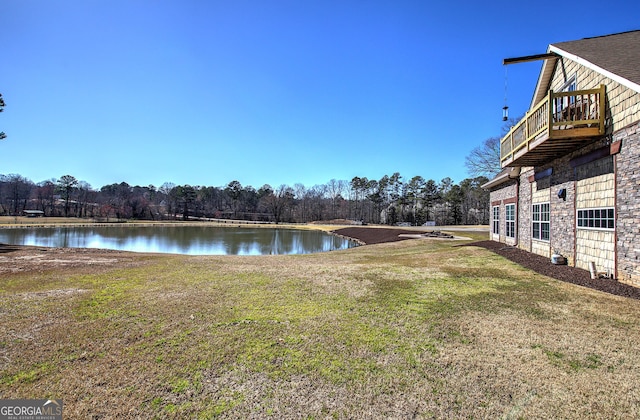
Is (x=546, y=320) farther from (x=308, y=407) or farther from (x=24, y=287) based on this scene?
(x=24, y=287)

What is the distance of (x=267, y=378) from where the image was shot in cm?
304

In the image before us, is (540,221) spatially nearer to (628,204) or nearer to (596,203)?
(596,203)

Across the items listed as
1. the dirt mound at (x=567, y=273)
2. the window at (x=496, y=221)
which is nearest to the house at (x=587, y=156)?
the dirt mound at (x=567, y=273)

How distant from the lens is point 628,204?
6375 millimetres

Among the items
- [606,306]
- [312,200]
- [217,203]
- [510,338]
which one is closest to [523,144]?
[606,306]

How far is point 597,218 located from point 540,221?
3377mm

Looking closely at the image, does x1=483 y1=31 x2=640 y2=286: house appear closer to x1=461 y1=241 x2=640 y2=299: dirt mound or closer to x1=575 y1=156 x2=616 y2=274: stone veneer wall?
x1=575 y1=156 x2=616 y2=274: stone veneer wall

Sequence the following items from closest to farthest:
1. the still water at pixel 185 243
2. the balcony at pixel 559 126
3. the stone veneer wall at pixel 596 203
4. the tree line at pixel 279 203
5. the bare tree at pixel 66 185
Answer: the stone veneer wall at pixel 596 203 → the balcony at pixel 559 126 → the still water at pixel 185 243 → the tree line at pixel 279 203 → the bare tree at pixel 66 185

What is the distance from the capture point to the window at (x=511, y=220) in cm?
1332

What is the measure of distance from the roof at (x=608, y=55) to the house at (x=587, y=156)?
0.07 feet

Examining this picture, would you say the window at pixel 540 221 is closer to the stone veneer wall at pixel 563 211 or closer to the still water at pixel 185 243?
the stone veneer wall at pixel 563 211

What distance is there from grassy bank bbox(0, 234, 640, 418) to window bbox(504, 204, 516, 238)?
7519 mm

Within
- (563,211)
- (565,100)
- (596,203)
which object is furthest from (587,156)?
(565,100)

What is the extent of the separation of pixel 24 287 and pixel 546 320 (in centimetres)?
984
